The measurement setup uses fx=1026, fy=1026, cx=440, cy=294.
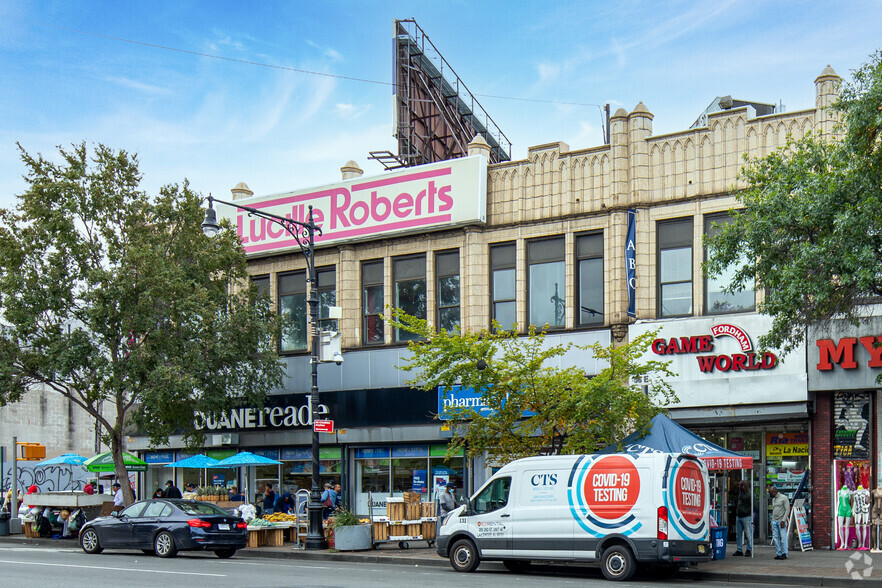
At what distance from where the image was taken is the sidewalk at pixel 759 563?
1727 cm

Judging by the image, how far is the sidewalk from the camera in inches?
680

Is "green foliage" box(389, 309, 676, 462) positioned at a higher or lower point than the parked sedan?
higher

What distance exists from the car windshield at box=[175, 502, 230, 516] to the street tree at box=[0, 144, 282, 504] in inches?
175

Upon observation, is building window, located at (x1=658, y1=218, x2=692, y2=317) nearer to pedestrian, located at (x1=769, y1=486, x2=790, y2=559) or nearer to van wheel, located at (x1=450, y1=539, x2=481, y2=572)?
pedestrian, located at (x1=769, y1=486, x2=790, y2=559)

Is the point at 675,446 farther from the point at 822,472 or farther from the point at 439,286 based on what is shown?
the point at 439,286

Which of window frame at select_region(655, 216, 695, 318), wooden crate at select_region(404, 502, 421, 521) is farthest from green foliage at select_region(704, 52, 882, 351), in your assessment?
wooden crate at select_region(404, 502, 421, 521)

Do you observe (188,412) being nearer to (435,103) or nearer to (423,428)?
(423,428)

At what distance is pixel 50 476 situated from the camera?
50.3 m

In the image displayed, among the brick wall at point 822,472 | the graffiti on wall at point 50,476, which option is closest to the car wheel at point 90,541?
the brick wall at point 822,472

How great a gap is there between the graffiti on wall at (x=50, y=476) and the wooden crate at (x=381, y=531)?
28639 mm

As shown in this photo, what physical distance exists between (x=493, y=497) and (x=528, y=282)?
10325mm

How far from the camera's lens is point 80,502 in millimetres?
29750

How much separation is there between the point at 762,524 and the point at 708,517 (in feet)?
24.3

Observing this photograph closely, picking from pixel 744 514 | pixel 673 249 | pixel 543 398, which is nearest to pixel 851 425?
pixel 744 514
